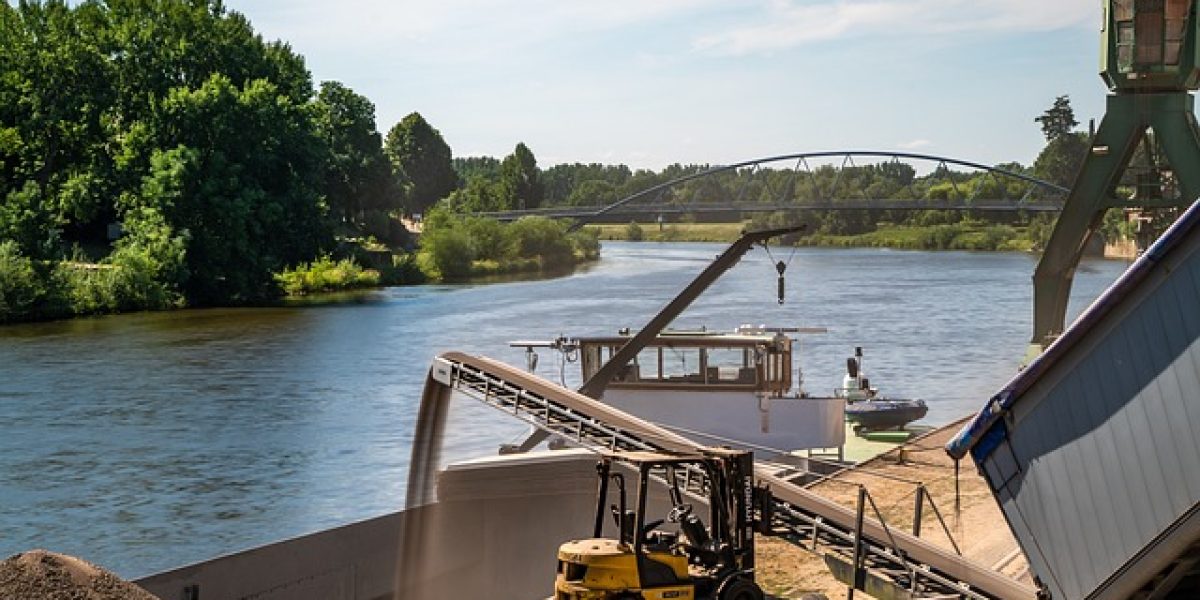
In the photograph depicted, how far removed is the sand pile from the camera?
11.1 metres

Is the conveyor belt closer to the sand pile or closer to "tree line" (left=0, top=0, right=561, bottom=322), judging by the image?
the sand pile

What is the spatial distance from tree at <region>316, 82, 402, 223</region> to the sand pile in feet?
249

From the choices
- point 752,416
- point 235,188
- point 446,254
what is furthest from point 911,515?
point 446,254

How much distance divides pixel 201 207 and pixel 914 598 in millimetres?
57269

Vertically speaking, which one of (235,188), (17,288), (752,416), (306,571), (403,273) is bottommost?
(306,571)

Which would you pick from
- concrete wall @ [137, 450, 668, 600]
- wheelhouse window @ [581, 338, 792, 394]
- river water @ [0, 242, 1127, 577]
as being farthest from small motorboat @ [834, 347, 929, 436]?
concrete wall @ [137, 450, 668, 600]

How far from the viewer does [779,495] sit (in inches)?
615

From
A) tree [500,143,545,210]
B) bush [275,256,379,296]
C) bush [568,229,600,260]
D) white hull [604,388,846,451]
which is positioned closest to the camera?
white hull [604,388,846,451]

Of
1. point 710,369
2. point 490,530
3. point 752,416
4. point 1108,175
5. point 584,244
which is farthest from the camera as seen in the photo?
point 584,244

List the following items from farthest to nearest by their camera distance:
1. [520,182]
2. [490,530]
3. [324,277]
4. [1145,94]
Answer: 1. [520,182]
2. [324,277]
3. [1145,94]
4. [490,530]

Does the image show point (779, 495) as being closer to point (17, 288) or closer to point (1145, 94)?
point (1145, 94)

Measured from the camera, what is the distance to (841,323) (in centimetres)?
6084

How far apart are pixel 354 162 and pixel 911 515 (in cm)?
7772

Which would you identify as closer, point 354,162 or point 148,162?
point 148,162
